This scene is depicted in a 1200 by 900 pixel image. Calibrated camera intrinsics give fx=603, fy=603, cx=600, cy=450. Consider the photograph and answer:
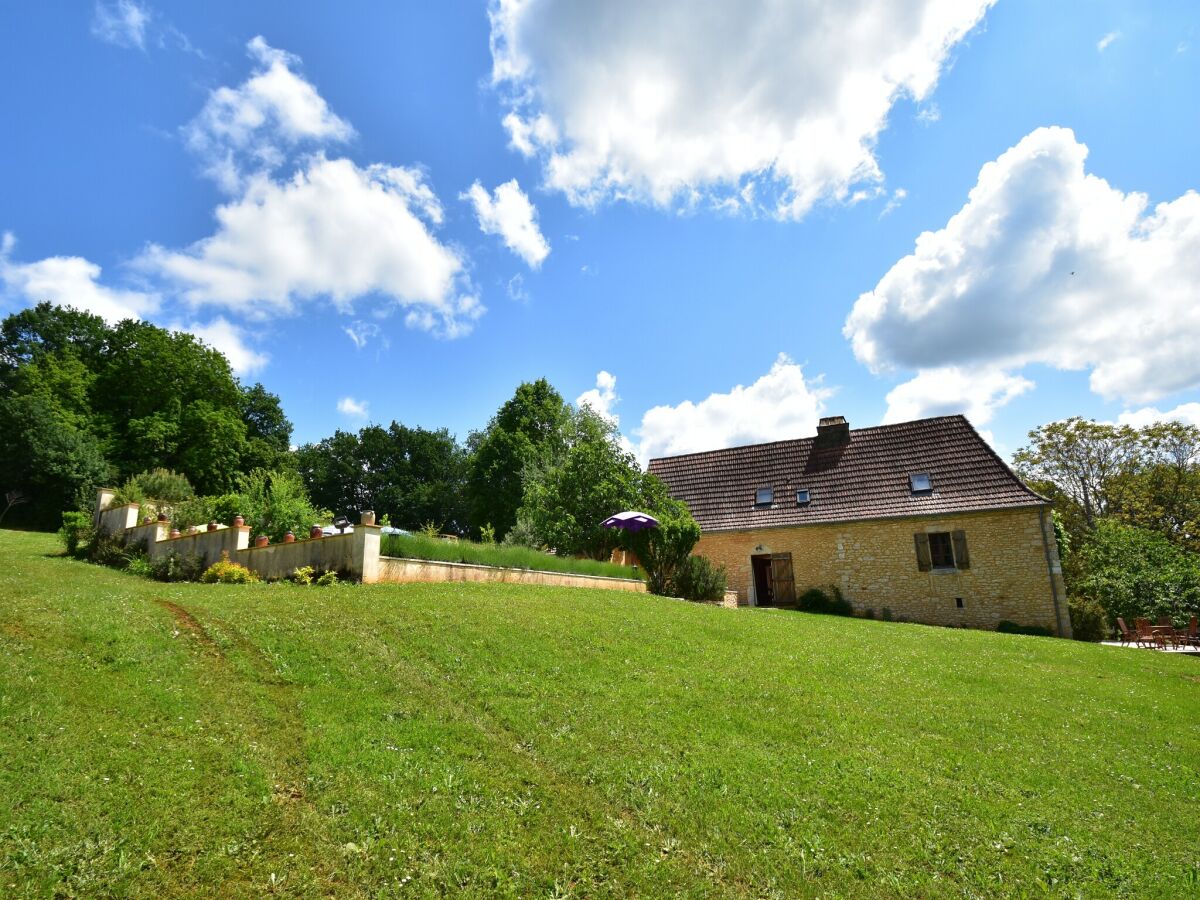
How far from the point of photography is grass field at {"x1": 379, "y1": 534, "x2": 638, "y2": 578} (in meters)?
12.9

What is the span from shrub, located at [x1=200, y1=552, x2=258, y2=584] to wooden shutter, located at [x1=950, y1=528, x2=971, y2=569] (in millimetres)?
22652

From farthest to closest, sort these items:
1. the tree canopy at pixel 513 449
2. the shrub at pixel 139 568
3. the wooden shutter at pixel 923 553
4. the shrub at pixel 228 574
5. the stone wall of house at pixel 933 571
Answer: the tree canopy at pixel 513 449 → the wooden shutter at pixel 923 553 → the stone wall of house at pixel 933 571 → the shrub at pixel 139 568 → the shrub at pixel 228 574

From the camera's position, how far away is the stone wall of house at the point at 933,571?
68.7 ft

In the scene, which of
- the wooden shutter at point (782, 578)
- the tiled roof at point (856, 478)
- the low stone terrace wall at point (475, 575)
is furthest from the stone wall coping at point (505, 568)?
the tiled roof at point (856, 478)

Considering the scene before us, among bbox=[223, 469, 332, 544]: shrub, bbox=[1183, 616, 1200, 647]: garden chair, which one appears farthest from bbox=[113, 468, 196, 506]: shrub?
Result: bbox=[1183, 616, 1200, 647]: garden chair

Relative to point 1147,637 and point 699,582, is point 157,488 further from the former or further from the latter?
point 1147,637

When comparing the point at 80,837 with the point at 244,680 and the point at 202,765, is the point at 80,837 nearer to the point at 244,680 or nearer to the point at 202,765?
the point at 202,765

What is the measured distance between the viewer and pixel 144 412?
1467 inches

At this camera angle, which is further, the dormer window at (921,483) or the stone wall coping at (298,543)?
the dormer window at (921,483)

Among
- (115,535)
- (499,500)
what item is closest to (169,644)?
(115,535)

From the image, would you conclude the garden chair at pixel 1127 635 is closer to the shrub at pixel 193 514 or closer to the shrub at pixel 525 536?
the shrub at pixel 525 536

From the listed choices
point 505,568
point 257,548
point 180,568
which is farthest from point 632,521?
point 180,568

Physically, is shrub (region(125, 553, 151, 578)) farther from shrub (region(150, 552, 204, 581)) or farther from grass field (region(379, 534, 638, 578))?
grass field (region(379, 534, 638, 578))

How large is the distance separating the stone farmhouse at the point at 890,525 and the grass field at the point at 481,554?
30.8ft
